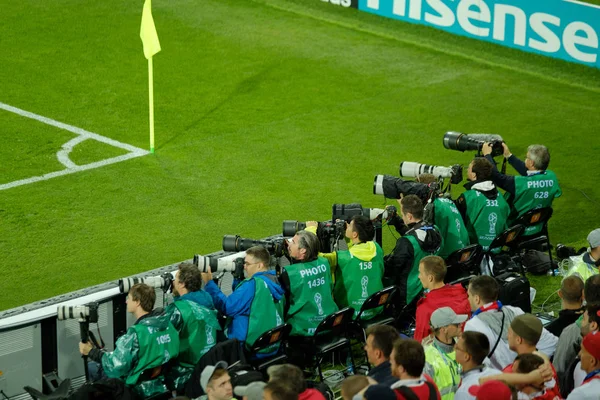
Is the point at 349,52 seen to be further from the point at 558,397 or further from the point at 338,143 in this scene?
the point at 558,397

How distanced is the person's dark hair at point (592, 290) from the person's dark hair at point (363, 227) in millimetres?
2030

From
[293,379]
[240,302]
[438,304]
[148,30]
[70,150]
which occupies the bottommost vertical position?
[70,150]

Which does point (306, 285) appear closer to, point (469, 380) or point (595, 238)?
point (469, 380)

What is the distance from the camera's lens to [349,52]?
61.4 feet

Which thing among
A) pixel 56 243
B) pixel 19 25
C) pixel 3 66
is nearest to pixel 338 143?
pixel 56 243

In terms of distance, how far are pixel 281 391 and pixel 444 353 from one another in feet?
5.88

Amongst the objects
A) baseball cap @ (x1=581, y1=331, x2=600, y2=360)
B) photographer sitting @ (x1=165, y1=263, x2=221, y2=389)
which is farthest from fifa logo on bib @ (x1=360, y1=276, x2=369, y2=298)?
baseball cap @ (x1=581, y1=331, x2=600, y2=360)

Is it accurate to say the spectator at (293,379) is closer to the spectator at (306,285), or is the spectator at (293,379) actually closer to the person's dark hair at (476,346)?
the person's dark hair at (476,346)

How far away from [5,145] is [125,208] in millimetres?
2693

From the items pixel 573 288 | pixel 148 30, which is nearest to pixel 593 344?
pixel 573 288

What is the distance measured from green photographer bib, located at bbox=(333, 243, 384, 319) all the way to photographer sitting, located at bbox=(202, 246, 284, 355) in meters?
0.82

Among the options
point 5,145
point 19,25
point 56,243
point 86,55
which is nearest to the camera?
point 56,243

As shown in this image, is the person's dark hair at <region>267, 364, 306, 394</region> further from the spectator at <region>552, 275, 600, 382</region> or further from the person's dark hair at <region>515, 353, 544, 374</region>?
the spectator at <region>552, 275, 600, 382</region>

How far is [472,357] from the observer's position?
6965 mm
